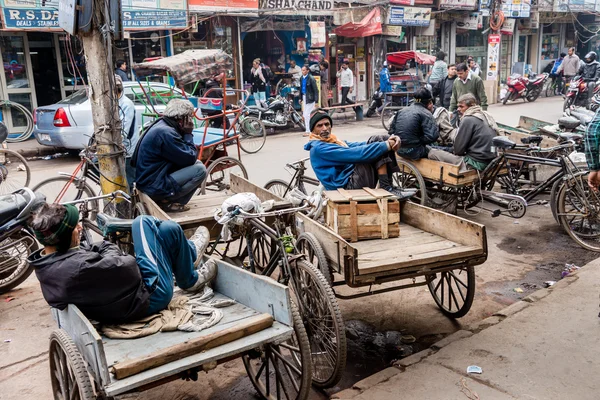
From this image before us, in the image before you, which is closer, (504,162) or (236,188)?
(236,188)

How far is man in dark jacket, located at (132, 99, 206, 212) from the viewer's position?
5871 millimetres

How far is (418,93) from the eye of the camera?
7500 millimetres

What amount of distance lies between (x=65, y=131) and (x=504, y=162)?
28.4ft

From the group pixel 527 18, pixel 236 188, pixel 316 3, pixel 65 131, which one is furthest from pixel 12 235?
pixel 527 18

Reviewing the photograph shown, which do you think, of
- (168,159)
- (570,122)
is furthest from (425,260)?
(570,122)

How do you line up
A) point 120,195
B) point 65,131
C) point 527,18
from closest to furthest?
point 120,195
point 65,131
point 527,18

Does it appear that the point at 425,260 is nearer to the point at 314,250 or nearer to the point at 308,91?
the point at 314,250

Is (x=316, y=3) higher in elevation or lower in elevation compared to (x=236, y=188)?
higher

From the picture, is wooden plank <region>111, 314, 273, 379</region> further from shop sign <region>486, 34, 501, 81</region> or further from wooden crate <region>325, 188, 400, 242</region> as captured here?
shop sign <region>486, 34, 501, 81</region>

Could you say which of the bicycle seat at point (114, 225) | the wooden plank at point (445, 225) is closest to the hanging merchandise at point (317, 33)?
the wooden plank at point (445, 225)

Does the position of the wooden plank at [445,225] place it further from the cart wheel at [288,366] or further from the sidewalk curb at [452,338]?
the cart wheel at [288,366]

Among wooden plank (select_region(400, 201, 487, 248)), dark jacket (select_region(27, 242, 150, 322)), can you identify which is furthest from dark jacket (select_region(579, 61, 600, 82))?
dark jacket (select_region(27, 242, 150, 322))

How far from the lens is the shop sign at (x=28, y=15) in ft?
42.6

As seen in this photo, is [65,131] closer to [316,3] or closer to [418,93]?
[418,93]
